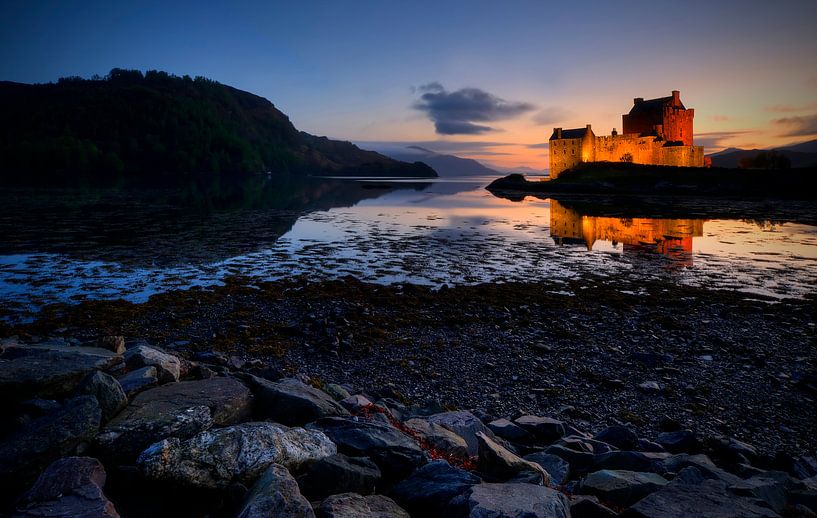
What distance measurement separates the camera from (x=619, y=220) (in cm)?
4900

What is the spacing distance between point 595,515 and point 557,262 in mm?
22403

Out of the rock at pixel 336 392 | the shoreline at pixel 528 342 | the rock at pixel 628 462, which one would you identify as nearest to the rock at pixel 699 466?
the rock at pixel 628 462

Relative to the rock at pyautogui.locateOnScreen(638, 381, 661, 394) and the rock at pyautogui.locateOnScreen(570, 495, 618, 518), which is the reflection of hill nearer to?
the rock at pyautogui.locateOnScreen(638, 381, 661, 394)

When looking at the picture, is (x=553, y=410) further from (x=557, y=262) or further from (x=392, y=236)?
(x=392, y=236)

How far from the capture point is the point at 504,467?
21.0 feet

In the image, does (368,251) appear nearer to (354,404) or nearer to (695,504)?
(354,404)

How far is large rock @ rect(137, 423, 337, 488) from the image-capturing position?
16.5 feet

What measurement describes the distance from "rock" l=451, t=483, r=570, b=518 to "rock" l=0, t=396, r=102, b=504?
4.47m

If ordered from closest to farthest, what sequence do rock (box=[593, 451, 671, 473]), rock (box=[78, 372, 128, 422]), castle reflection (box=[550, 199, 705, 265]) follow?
rock (box=[78, 372, 128, 422])
rock (box=[593, 451, 671, 473])
castle reflection (box=[550, 199, 705, 265])

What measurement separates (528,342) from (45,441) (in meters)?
12.0

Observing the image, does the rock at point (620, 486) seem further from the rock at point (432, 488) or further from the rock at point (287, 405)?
the rock at point (287, 405)

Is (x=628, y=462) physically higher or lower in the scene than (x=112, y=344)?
lower

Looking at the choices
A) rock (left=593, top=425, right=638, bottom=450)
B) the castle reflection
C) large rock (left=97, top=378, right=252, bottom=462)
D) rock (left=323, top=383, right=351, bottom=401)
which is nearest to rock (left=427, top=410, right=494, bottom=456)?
rock (left=323, top=383, right=351, bottom=401)

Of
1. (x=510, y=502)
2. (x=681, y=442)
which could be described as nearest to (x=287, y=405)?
(x=510, y=502)
